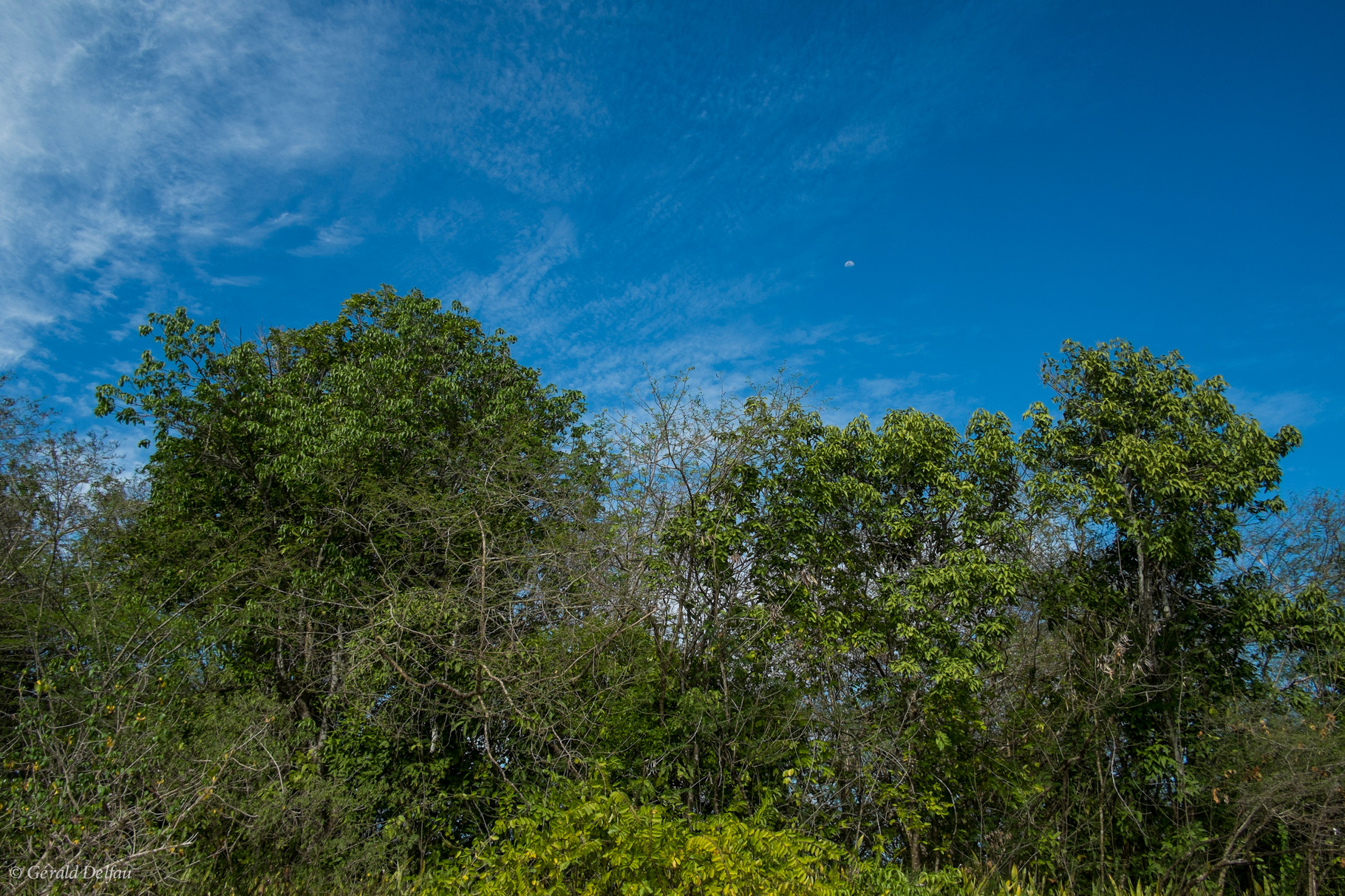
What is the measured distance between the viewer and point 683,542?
883 centimetres

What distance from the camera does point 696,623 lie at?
8.62 metres

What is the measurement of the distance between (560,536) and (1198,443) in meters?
8.72

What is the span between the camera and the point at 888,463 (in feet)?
35.8

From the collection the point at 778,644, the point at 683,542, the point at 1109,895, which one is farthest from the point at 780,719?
the point at 1109,895

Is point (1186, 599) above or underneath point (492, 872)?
above

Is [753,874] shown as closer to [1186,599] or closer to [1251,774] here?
[1251,774]

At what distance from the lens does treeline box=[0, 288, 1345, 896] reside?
24.7 ft

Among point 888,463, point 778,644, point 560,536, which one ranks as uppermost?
point 888,463

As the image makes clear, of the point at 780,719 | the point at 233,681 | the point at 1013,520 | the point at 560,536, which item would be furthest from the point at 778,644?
the point at 233,681

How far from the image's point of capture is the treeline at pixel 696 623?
7.53 metres

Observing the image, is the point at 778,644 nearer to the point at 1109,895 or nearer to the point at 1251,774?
the point at 1109,895

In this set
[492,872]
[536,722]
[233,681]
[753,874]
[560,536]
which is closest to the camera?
[753,874]

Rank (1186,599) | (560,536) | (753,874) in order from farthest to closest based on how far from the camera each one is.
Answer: (1186,599) < (560,536) < (753,874)

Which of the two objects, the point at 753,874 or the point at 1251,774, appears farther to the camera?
the point at 1251,774
